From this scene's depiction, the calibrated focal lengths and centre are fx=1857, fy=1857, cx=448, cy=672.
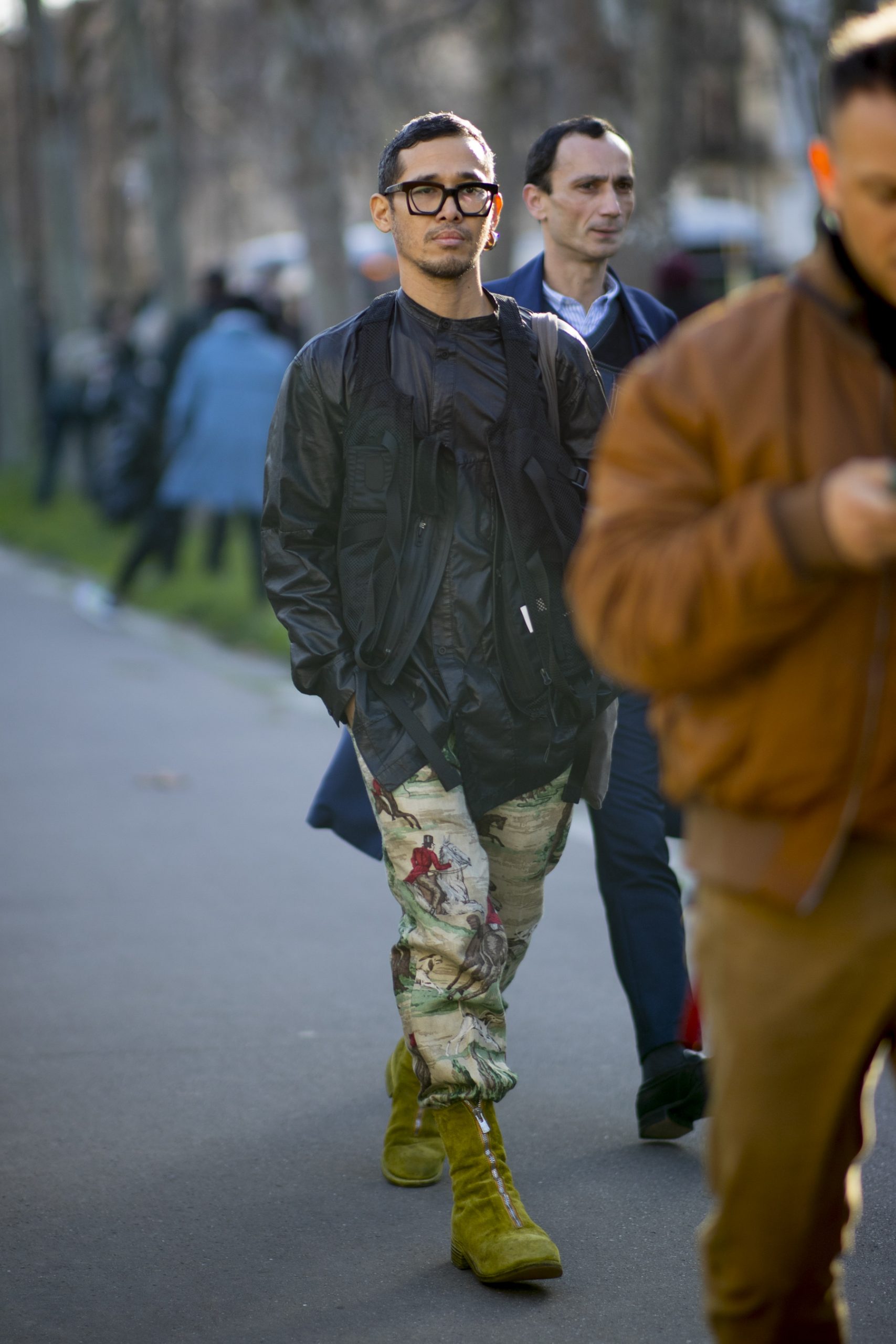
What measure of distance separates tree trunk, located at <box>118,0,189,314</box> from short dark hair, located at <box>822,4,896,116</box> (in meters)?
17.8

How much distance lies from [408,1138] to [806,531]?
2.52m

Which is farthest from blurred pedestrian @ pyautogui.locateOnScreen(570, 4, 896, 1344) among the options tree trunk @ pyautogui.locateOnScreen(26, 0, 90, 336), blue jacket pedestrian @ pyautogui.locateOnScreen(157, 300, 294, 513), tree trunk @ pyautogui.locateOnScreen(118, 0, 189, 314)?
tree trunk @ pyautogui.locateOnScreen(26, 0, 90, 336)

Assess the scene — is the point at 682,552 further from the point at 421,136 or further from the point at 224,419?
the point at 224,419

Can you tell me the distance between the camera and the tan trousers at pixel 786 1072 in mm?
2219

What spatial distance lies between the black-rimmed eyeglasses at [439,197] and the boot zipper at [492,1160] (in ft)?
5.86

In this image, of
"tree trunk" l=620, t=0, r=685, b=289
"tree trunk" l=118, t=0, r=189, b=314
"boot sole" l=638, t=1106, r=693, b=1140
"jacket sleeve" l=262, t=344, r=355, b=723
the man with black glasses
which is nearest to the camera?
the man with black glasses

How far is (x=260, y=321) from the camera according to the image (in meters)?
13.1

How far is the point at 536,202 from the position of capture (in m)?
4.91

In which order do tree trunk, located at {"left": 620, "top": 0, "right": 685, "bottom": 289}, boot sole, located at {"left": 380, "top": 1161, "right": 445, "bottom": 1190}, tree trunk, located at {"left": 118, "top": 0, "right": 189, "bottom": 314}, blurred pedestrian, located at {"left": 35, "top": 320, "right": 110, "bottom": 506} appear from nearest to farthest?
boot sole, located at {"left": 380, "top": 1161, "right": 445, "bottom": 1190}, tree trunk, located at {"left": 620, "top": 0, "right": 685, "bottom": 289}, tree trunk, located at {"left": 118, "top": 0, "right": 189, "bottom": 314}, blurred pedestrian, located at {"left": 35, "top": 320, "right": 110, "bottom": 506}

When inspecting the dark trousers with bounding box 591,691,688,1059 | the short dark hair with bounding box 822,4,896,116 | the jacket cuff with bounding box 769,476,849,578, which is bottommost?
the dark trousers with bounding box 591,691,688,1059

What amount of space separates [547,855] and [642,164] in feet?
38.3

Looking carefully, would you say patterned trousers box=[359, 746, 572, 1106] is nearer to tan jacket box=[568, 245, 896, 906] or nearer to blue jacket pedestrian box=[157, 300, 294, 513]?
tan jacket box=[568, 245, 896, 906]

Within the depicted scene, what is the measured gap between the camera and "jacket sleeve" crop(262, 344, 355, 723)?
148 inches

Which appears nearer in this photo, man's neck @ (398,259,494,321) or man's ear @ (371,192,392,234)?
man's neck @ (398,259,494,321)
